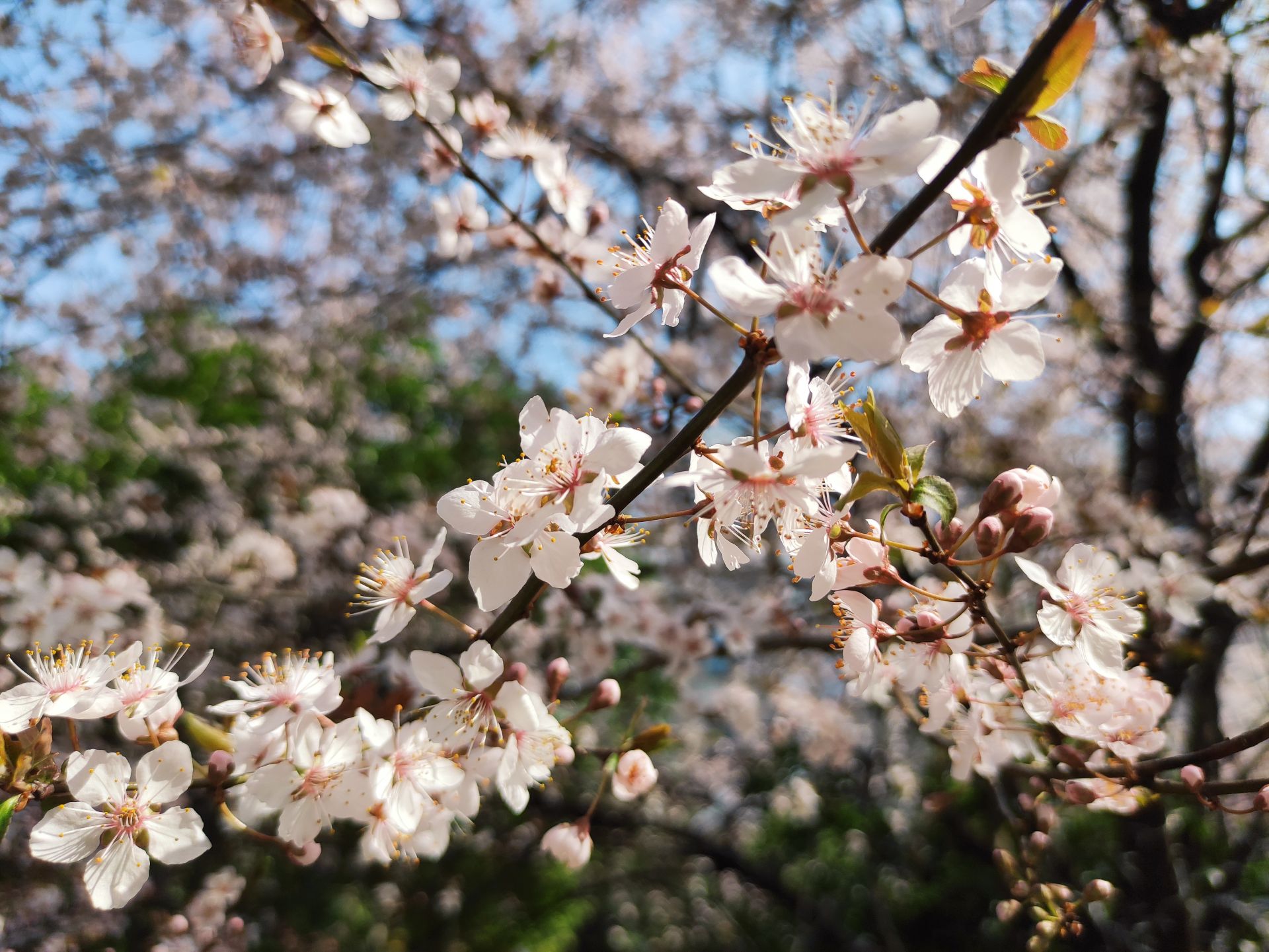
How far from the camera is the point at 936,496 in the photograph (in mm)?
751

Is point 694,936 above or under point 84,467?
under

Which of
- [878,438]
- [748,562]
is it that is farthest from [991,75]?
[748,562]

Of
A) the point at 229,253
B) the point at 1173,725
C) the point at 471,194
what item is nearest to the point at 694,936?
the point at 1173,725

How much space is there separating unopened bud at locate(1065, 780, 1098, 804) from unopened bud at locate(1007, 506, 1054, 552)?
410 millimetres

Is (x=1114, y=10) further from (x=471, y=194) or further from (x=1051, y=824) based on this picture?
(x=1051, y=824)

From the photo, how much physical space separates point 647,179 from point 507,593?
2748mm

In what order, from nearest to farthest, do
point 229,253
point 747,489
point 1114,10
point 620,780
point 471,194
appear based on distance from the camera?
point 747,489 < point 620,780 < point 471,194 < point 1114,10 < point 229,253

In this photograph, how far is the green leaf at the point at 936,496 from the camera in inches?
29.4

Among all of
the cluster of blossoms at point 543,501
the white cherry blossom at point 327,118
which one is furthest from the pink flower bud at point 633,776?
the white cherry blossom at point 327,118

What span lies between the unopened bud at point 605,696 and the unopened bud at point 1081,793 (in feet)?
1.98

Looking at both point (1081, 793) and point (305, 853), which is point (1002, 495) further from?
point (305, 853)

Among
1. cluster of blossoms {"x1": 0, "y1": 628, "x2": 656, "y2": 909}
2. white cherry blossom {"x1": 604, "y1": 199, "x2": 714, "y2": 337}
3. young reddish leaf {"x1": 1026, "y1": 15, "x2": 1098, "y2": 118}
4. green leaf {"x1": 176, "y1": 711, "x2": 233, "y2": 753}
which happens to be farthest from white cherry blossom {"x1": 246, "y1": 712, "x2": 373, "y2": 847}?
young reddish leaf {"x1": 1026, "y1": 15, "x2": 1098, "y2": 118}

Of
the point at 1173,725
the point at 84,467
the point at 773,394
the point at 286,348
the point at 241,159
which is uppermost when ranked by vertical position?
the point at 773,394

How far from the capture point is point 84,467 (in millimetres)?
3762
